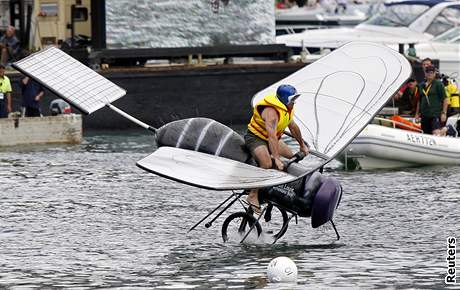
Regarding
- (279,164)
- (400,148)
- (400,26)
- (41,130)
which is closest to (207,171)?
(279,164)

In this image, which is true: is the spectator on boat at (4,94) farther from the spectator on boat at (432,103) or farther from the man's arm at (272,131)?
the man's arm at (272,131)

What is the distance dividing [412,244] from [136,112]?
17996mm

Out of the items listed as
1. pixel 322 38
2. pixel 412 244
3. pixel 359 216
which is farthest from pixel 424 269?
pixel 322 38

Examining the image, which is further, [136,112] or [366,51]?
[136,112]

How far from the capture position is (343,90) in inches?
778

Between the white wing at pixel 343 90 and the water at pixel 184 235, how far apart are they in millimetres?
1281

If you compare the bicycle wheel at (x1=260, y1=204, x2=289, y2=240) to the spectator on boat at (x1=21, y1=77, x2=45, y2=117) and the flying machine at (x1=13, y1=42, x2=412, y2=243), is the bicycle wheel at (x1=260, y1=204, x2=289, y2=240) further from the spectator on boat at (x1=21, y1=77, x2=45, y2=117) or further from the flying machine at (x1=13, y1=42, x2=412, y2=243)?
the spectator on boat at (x1=21, y1=77, x2=45, y2=117)

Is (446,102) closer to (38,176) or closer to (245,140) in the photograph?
(38,176)

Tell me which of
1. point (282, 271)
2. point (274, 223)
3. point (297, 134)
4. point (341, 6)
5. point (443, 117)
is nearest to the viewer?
point (282, 271)

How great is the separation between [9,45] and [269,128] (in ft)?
66.8

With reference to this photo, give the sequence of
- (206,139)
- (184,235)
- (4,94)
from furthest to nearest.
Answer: (4,94) < (184,235) < (206,139)

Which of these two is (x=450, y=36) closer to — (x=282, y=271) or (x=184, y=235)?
(x=184, y=235)

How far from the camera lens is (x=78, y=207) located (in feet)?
70.0

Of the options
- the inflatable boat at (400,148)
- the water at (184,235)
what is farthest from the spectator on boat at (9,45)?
the inflatable boat at (400,148)
